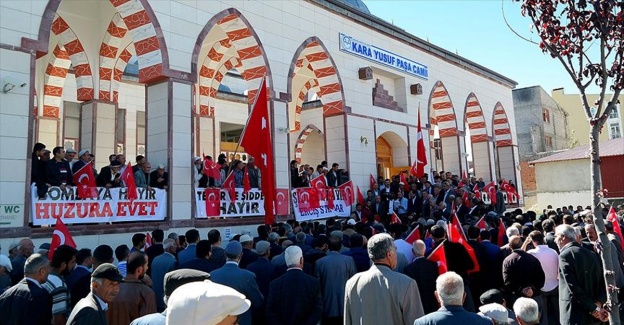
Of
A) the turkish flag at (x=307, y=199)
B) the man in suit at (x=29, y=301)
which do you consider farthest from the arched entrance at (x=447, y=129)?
the man in suit at (x=29, y=301)

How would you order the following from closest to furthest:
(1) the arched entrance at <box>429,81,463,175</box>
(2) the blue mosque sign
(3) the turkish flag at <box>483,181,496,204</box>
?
(2) the blue mosque sign → (3) the turkish flag at <box>483,181,496,204</box> → (1) the arched entrance at <box>429,81,463,175</box>

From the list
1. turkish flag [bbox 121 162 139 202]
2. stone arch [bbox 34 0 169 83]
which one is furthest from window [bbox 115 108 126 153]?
turkish flag [bbox 121 162 139 202]

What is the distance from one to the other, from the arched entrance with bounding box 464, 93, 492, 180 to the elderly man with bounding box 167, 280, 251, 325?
1985cm

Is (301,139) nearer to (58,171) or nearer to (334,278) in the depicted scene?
(58,171)

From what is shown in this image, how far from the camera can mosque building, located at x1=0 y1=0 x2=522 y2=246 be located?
26.0 ft

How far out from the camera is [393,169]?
17125 millimetres

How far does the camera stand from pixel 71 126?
44.0 feet

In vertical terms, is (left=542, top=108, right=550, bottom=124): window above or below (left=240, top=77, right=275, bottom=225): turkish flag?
above

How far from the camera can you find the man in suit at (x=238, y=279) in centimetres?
415

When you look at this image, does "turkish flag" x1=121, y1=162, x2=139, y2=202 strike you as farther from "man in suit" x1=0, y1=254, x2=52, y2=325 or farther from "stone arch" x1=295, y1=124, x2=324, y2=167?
"stone arch" x1=295, y1=124, x2=324, y2=167

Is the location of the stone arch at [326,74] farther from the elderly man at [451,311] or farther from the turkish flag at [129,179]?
the elderly man at [451,311]

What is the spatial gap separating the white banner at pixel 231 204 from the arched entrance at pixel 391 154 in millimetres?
6742

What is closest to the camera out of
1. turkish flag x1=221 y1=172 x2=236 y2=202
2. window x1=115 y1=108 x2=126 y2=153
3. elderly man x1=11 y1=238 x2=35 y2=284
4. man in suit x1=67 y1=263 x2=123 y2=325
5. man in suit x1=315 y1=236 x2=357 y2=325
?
man in suit x1=67 y1=263 x2=123 y2=325

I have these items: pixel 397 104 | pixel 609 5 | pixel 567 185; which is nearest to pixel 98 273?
pixel 609 5
